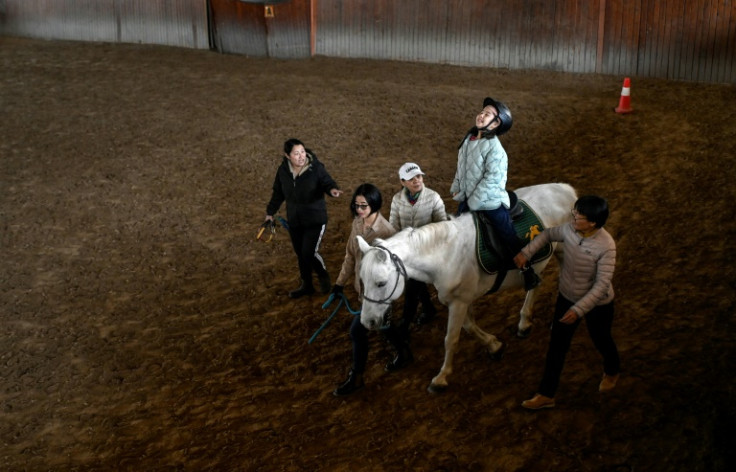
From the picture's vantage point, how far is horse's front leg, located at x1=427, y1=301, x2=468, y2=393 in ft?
17.7

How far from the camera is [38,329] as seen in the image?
23.1 feet

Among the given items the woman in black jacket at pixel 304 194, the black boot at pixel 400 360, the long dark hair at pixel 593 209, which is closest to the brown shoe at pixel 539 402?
the black boot at pixel 400 360

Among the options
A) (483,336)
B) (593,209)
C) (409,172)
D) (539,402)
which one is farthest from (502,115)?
(539,402)

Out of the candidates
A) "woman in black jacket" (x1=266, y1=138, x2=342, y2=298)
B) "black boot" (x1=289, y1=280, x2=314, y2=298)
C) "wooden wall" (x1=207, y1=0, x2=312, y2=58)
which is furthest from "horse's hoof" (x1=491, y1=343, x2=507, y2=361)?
"wooden wall" (x1=207, y1=0, x2=312, y2=58)

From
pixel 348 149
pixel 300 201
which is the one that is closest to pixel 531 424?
pixel 300 201

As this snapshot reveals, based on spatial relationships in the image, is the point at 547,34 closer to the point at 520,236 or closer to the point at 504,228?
the point at 520,236

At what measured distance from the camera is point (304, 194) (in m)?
6.70

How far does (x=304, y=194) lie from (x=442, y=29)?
25.4ft

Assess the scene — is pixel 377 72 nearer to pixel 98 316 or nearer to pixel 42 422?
pixel 98 316

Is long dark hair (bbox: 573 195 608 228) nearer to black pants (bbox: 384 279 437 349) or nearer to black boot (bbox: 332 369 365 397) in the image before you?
black pants (bbox: 384 279 437 349)

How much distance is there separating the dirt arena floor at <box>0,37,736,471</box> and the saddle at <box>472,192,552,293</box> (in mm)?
909

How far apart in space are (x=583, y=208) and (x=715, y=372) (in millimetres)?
1951

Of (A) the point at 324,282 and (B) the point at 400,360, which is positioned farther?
(A) the point at 324,282

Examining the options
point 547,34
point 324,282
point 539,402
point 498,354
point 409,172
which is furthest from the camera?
point 547,34
